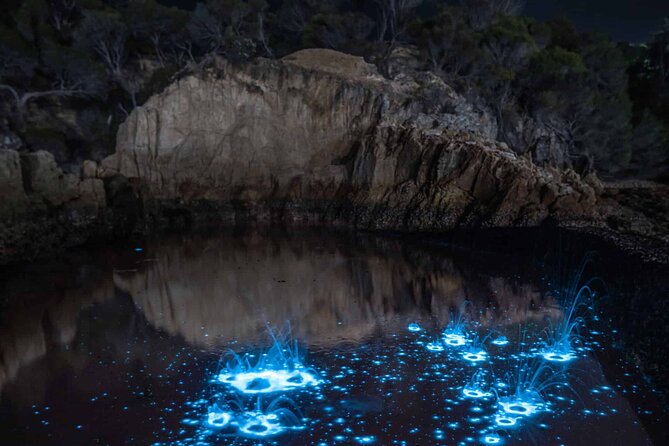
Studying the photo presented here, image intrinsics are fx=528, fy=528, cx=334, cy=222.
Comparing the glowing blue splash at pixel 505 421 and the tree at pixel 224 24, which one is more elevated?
the tree at pixel 224 24

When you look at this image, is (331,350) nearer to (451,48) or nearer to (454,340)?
(454,340)

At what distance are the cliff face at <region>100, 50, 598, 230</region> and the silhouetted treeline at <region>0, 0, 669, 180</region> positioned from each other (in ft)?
8.49

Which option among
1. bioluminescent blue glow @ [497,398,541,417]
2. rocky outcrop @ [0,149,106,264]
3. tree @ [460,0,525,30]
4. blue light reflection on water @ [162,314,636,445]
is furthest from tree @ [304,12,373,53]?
bioluminescent blue glow @ [497,398,541,417]

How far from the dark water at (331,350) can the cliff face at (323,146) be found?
7.04 metres

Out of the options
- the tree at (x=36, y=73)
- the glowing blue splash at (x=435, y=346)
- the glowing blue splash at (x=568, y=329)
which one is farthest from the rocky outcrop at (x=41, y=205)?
the glowing blue splash at (x=568, y=329)

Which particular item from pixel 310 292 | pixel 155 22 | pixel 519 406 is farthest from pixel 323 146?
pixel 519 406

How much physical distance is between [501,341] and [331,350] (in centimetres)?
423

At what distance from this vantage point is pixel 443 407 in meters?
9.87

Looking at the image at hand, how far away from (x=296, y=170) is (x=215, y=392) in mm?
21386

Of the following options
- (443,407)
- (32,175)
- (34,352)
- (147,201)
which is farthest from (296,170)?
(443,407)

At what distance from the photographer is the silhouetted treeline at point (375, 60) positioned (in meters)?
32.9

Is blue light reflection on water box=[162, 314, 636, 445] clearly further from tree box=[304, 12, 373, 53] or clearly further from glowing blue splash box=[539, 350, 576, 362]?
tree box=[304, 12, 373, 53]

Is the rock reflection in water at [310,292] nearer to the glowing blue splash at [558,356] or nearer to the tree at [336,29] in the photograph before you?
the glowing blue splash at [558,356]

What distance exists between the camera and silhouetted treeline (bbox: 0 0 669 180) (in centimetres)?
3291
